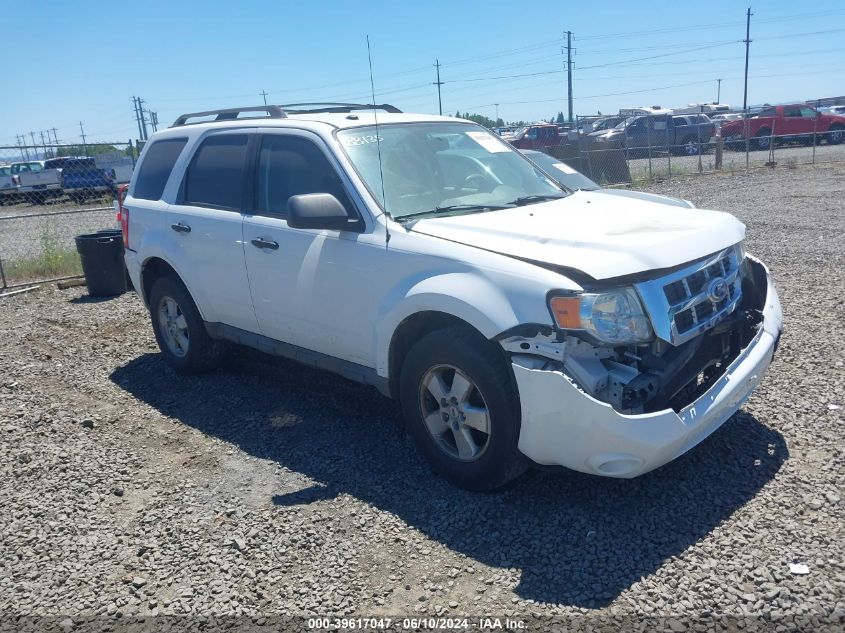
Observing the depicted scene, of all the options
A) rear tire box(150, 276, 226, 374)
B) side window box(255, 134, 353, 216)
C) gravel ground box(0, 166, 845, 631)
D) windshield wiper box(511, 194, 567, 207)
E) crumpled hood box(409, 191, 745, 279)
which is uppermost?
side window box(255, 134, 353, 216)

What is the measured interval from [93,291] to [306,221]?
21.6 ft

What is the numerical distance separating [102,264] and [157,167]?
12.6 feet

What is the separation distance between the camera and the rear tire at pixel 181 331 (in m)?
5.96

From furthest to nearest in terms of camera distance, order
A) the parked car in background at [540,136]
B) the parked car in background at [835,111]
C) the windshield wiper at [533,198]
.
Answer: the parked car in background at [540,136], the parked car in background at [835,111], the windshield wiper at [533,198]

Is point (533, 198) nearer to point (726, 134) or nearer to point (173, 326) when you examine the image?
point (173, 326)

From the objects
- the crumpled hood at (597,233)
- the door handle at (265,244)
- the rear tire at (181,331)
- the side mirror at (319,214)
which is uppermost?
the side mirror at (319,214)

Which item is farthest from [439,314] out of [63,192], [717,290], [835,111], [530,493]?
[835,111]

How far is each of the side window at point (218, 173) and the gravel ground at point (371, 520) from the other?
4.92 feet

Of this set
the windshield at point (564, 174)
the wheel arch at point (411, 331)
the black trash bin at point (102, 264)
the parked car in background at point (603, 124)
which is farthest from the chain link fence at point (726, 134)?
the wheel arch at point (411, 331)

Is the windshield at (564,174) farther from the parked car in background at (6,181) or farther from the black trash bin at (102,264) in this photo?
the parked car in background at (6,181)

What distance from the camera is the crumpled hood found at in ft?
11.6

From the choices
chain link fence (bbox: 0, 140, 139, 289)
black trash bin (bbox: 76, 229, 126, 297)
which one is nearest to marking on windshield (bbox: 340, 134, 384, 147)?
black trash bin (bbox: 76, 229, 126, 297)

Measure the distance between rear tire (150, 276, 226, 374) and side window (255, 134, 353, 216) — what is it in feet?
4.21

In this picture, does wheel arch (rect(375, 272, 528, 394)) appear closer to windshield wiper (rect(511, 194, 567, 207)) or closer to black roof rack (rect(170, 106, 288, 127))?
windshield wiper (rect(511, 194, 567, 207))
